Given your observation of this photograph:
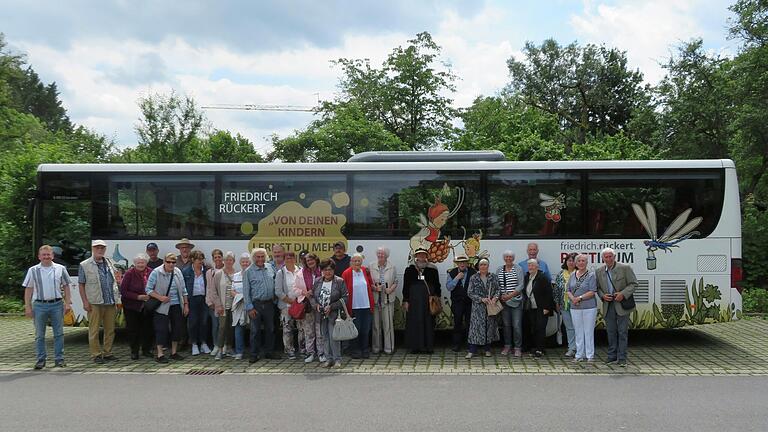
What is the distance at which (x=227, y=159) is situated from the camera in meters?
41.8

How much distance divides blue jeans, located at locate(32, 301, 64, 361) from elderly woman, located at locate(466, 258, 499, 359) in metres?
6.27

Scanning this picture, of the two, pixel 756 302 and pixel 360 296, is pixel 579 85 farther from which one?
pixel 360 296

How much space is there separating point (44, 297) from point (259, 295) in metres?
3.18

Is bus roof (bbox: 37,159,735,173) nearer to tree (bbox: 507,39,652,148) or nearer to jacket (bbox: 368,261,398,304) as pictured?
jacket (bbox: 368,261,398,304)

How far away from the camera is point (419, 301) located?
10.4 m

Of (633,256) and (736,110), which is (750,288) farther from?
(633,256)

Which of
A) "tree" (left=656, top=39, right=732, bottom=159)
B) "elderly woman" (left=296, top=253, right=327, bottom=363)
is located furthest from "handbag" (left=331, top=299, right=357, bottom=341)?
"tree" (left=656, top=39, right=732, bottom=159)

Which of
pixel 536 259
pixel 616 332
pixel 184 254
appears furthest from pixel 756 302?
pixel 184 254

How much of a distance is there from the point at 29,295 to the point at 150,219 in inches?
88.2

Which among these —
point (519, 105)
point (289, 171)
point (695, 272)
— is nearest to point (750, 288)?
point (695, 272)

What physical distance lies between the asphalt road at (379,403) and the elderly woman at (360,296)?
141 centimetres

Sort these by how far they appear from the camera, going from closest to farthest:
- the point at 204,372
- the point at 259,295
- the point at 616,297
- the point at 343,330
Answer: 1. the point at 204,372
2. the point at 616,297
3. the point at 343,330
4. the point at 259,295

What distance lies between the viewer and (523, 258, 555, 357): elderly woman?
1011cm

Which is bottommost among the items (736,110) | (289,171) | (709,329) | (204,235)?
(709,329)
